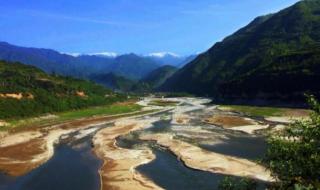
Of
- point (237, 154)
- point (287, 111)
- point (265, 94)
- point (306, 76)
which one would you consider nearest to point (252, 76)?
point (265, 94)

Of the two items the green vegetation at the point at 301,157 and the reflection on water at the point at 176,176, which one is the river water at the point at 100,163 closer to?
the reflection on water at the point at 176,176

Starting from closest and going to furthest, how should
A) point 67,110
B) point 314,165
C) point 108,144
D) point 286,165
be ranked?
point 314,165 → point 286,165 → point 108,144 → point 67,110

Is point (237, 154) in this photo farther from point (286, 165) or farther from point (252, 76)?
point (252, 76)

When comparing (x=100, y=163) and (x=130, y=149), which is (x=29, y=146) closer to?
(x=130, y=149)

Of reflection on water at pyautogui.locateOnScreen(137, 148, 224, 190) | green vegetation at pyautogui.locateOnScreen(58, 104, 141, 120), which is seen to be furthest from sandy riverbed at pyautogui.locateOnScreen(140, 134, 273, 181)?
green vegetation at pyautogui.locateOnScreen(58, 104, 141, 120)

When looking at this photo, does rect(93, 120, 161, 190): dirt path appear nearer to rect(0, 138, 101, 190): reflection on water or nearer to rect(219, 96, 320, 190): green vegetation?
rect(0, 138, 101, 190): reflection on water

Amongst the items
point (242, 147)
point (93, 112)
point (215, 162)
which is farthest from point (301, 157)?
point (93, 112)
